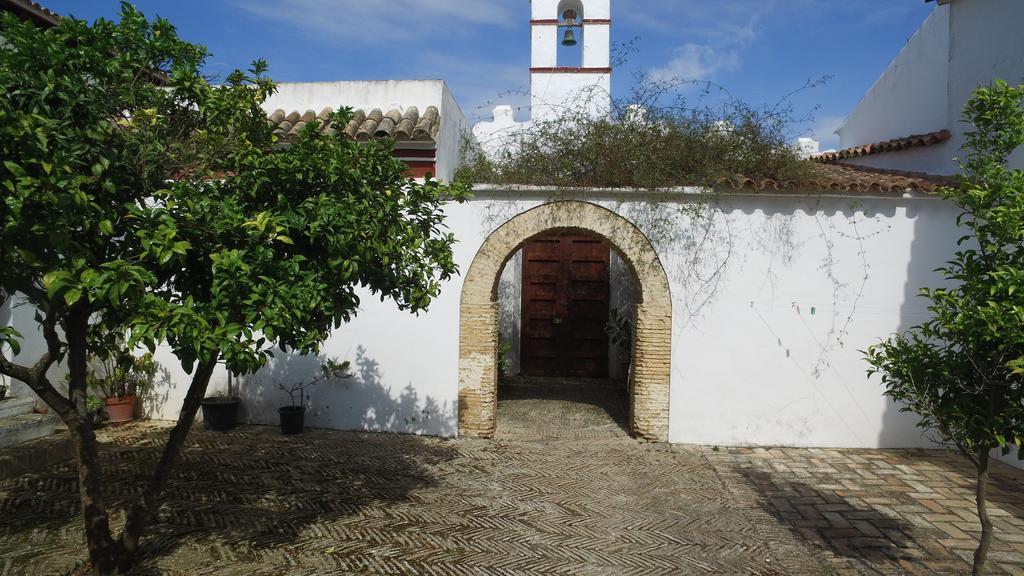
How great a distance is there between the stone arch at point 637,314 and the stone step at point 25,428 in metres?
4.74

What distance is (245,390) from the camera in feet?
25.0

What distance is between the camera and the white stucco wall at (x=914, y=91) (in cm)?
866

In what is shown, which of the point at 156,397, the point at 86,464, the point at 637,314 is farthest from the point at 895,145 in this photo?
the point at 156,397

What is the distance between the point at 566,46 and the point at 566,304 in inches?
178

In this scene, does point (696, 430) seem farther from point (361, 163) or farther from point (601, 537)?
point (361, 163)

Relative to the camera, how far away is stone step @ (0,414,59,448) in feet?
21.6

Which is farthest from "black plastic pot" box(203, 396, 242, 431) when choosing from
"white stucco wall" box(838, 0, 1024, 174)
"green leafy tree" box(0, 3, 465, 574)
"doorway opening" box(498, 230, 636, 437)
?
"white stucco wall" box(838, 0, 1024, 174)

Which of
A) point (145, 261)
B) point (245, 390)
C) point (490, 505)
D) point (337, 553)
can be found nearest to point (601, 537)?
point (490, 505)

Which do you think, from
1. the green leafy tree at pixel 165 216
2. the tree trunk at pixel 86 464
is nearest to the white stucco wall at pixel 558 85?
the green leafy tree at pixel 165 216

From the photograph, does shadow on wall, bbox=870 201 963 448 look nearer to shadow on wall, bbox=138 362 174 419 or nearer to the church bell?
the church bell

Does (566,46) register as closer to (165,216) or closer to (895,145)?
(895,145)

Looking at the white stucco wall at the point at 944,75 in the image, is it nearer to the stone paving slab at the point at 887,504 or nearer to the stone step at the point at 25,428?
the stone paving slab at the point at 887,504

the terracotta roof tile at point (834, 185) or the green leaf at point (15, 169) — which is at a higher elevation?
the terracotta roof tile at point (834, 185)

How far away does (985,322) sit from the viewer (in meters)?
3.21
